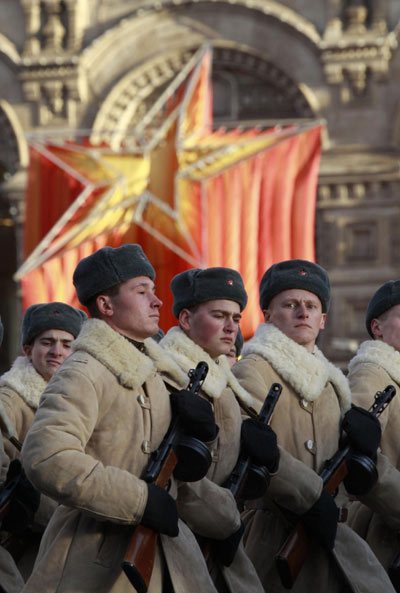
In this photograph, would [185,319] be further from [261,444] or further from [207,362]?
[261,444]

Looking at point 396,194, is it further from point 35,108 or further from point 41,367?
point 41,367

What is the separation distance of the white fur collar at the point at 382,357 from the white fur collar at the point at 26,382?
167 centimetres

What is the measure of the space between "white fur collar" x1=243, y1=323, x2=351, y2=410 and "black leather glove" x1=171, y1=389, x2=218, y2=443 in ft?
3.46

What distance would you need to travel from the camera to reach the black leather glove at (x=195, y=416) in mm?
5539

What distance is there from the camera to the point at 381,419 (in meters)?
7.11

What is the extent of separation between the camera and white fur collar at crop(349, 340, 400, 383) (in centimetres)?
730

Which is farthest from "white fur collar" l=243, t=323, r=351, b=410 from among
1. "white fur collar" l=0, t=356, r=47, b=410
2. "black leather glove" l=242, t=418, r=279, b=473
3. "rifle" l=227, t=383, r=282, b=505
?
"white fur collar" l=0, t=356, r=47, b=410

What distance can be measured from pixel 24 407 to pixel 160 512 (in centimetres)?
262

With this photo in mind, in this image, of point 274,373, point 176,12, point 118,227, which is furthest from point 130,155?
point 274,373

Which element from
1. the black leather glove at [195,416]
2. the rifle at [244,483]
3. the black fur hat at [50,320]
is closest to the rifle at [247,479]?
the rifle at [244,483]

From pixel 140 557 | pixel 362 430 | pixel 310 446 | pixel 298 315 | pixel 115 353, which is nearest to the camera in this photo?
pixel 140 557

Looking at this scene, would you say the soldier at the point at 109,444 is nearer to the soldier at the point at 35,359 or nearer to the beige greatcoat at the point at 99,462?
the beige greatcoat at the point at 99,462

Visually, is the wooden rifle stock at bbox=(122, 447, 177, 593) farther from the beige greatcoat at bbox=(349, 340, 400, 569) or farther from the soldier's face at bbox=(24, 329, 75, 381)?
the soldier's face at bbox=(24, 329, 75, 381)

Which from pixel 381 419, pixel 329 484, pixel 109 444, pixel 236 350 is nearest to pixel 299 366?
pixel 329 484
